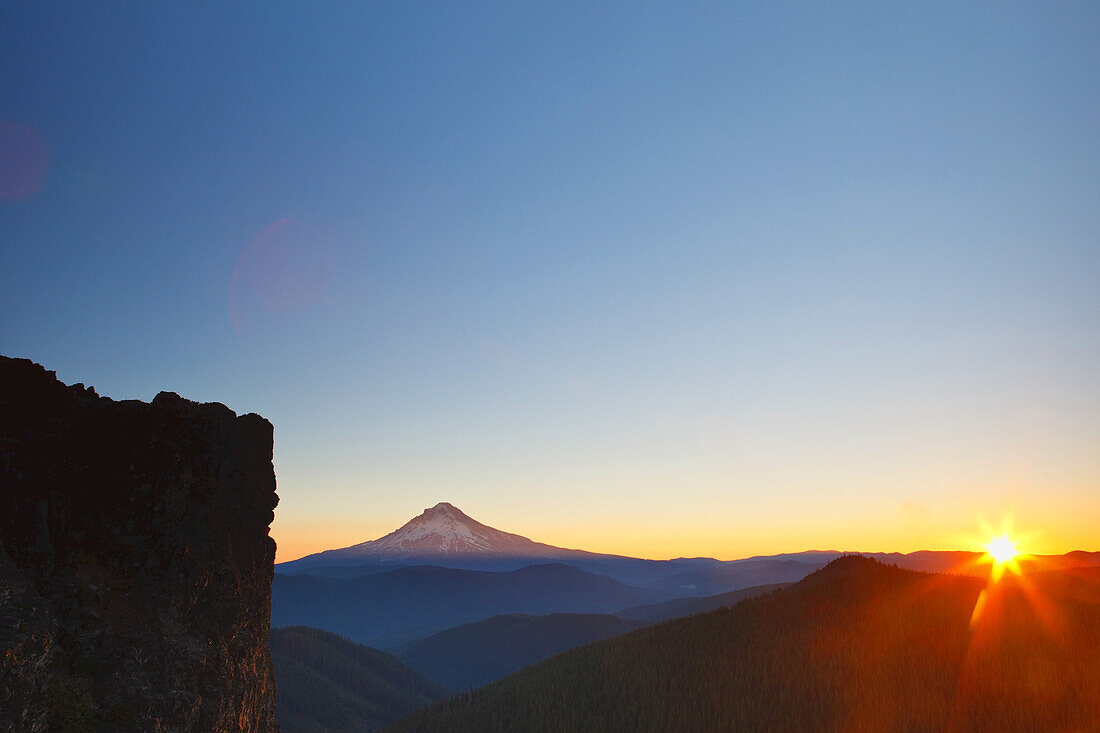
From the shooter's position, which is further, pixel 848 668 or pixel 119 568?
pixel 848 668

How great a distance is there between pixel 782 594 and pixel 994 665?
3151 centimetres

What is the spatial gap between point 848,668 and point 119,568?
2245 inches

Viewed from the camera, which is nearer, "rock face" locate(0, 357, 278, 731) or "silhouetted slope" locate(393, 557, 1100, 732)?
"rock face" locate(0, 357, 278, 731)

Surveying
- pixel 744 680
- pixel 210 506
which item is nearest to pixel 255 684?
pixel 210 506

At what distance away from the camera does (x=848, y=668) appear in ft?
189

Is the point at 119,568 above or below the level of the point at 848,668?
above

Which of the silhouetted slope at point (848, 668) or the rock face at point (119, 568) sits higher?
the rock face at point (119, 568)

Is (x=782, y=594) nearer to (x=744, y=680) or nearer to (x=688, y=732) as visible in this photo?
(x=744, y=680)

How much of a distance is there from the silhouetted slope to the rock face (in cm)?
4401

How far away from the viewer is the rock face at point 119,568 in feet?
67.6

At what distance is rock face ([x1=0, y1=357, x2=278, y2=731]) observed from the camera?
2061 centimetres

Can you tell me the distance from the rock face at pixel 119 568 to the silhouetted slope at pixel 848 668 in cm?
4401

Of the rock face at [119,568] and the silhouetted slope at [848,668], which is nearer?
the rock face at [119,568]

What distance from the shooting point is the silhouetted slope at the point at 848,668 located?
4659 cm
